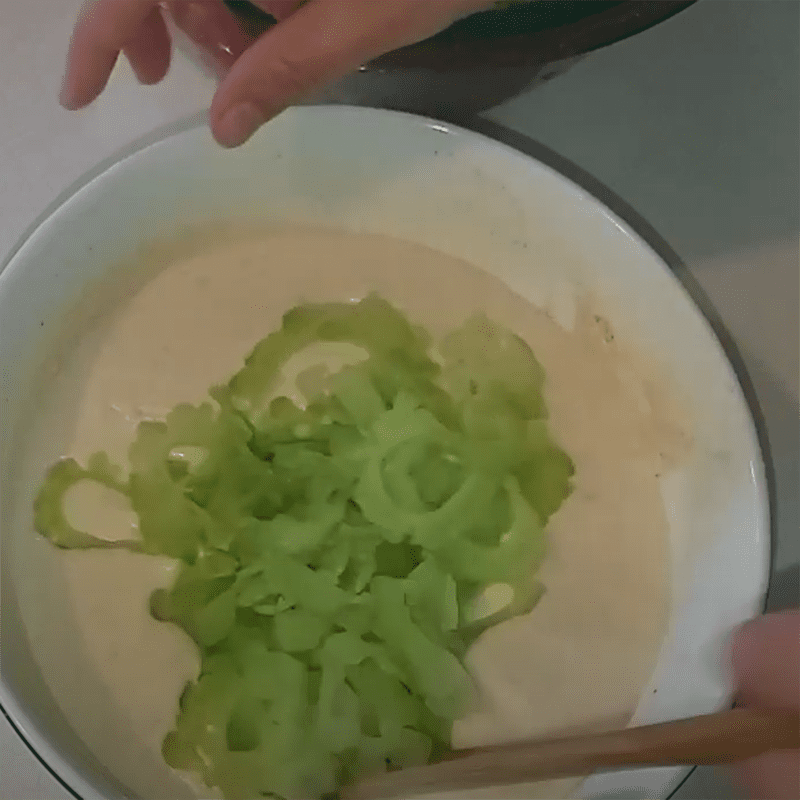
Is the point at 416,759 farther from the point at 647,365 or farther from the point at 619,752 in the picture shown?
the point at 647,365

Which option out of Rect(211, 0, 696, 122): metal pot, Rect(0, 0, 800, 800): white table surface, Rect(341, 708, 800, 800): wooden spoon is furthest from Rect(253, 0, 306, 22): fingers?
Rect(341, 708, 800, 800): wooden spoon

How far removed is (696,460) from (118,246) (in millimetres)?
410

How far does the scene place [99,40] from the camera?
44cm

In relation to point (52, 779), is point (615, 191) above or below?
above

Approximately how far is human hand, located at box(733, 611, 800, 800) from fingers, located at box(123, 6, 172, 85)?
0.47m

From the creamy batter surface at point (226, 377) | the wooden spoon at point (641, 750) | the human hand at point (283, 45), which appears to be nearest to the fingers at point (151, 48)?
the human hand at point (283, 45)

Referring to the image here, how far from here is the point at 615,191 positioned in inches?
23.8

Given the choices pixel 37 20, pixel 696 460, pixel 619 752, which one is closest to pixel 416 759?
pixel 619 752

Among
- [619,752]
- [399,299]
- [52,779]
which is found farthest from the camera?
[399,299]

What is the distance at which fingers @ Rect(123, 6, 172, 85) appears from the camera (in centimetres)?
48

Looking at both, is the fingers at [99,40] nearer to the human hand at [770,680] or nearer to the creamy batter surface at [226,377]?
the creamy batter surface at [226,377]

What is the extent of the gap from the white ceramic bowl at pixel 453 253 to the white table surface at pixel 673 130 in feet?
0.15

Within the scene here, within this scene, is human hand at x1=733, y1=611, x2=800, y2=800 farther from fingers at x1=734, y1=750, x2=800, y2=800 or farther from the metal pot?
the metal pot

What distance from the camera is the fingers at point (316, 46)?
0.39 metres
